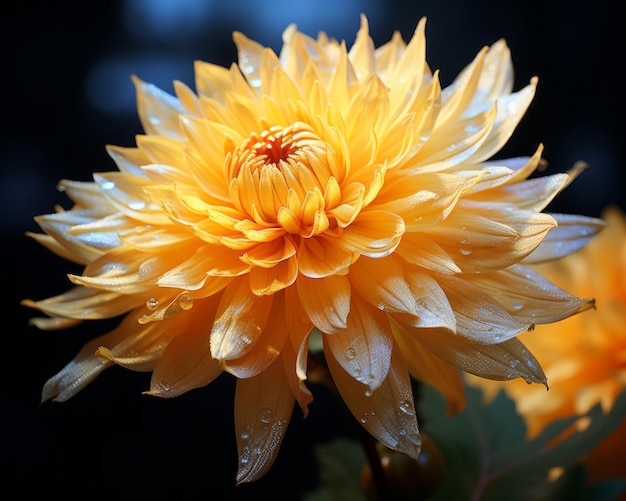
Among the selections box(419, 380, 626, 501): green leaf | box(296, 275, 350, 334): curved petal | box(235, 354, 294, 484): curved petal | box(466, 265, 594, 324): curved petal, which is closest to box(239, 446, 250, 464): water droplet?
box(235, 354, 294, 484): curved petal

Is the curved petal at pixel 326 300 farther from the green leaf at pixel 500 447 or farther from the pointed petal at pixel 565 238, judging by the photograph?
the green leaf at pixel 500 447

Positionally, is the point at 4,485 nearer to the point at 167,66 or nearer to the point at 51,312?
the point at 51,312

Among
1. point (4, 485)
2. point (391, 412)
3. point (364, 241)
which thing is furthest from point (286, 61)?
point (4, 485)

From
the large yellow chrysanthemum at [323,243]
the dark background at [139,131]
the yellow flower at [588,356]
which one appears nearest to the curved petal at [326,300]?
the large yellow chrysanthemum at [323,243]

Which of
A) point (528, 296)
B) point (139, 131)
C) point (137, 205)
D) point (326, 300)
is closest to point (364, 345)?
point (326, 300)

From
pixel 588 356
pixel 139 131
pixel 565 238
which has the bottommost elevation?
pixel 588 356

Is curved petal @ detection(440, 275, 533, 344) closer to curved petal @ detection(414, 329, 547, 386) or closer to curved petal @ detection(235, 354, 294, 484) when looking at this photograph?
curved petal @ detection(414, 329, 547, 386)

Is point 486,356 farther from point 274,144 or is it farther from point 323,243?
point 274,144
